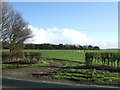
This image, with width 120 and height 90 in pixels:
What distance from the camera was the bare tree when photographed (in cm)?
2744

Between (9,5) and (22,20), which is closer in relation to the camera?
(9,5)

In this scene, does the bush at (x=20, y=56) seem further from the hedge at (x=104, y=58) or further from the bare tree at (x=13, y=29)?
the bare tree at (x=13, y=29)

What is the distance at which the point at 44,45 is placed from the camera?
5197 centimetres

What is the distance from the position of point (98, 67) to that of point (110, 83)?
4553mm

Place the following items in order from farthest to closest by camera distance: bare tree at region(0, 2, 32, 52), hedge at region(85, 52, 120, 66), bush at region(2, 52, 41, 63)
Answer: bare tree at region(0, 2, 32, 52) → bush at region(2, 52, 41, 63) → hedge at region(85, 52, 120, 66)

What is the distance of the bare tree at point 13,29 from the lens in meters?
27.4

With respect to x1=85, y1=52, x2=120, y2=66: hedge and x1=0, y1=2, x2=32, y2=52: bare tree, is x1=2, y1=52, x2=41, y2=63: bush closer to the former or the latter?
x1=85, y1=52, x2=120, y2=66: hedge

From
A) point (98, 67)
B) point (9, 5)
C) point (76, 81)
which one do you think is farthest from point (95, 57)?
point (9, 5)

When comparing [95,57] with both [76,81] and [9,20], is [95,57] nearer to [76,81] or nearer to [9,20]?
[76,81]

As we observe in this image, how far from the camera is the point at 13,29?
2880cm

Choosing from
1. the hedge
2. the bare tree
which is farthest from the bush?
the bare tree

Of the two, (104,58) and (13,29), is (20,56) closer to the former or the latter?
(104,58)

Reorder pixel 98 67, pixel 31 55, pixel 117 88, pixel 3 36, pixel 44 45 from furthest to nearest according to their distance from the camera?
pixel 44 45, pixel 3 36, pixel 31 55, pixel 98 67, pixel 117 88

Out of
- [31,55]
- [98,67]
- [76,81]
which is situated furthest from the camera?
[31,55]
